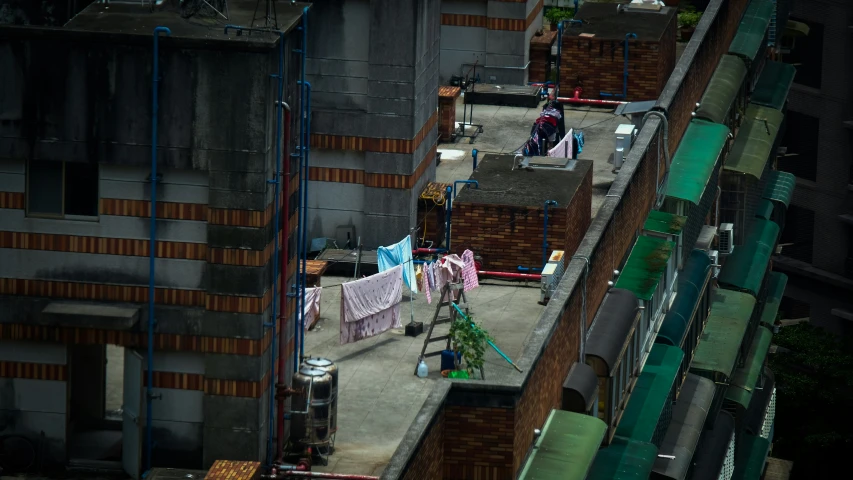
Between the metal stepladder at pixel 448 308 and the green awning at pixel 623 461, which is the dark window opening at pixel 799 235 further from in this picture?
the metal stepladder at pixel 448 308

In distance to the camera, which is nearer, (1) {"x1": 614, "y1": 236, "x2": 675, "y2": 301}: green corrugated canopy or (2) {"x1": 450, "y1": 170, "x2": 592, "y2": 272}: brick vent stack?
(2) {"x1": 450, "y1": 170, "x2": 592, "y2": 272}: brick vent stack

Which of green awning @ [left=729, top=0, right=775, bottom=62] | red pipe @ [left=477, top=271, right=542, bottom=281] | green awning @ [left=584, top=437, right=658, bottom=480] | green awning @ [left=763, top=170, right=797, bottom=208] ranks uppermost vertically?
green awning @ [left=729, top=0, right=775, bottom=62]

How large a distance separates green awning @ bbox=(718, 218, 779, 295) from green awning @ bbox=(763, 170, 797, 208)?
8.51ft

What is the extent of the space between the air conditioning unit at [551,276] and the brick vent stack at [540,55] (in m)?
14.7

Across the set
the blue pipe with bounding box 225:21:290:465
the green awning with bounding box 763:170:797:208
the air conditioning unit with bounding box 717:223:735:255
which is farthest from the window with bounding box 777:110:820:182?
the blue pipe with bounding box 225:21:290:465

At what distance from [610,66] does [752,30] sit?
36.9 ft

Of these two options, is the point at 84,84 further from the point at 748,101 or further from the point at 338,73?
the point at 748,101

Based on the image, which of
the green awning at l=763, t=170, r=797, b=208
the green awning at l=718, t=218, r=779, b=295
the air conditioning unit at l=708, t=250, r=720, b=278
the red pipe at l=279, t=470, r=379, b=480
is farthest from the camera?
the green awning at l=763, t=170, r=797, b=208

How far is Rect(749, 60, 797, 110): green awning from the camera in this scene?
2448 inches

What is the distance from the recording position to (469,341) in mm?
30969

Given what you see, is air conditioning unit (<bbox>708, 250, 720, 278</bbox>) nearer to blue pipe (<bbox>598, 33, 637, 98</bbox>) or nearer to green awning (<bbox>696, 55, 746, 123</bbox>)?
green awning (<bbox>696, 55, 746, 123</bbox>)

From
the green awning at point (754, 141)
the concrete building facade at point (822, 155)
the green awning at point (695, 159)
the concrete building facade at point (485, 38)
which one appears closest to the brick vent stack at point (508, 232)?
the green awning at point (695, 159)

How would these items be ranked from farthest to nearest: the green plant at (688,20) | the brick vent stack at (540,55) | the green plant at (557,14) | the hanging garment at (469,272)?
1. the green plant at (688,20)
2. the green plant at (557,14)
3. the brick vent stack at (540,55)
4. the hanging garment at (469,272)

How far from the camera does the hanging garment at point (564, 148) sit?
4309 centimetres
